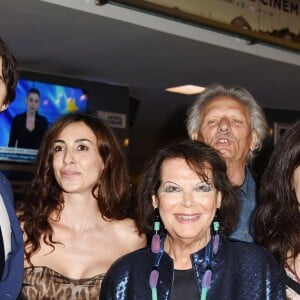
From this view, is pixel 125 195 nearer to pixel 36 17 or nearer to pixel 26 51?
pixel 36 17

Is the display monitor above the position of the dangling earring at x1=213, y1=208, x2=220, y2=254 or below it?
above

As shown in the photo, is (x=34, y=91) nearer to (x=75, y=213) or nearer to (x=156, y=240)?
(x=75, y=213)

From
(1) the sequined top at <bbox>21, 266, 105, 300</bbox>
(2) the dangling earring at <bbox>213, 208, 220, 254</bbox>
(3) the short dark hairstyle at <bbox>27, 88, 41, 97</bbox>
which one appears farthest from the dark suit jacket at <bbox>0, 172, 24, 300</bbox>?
(3) the short dark hairstyle at <bbox>27, 88, 41, 97</bbox>

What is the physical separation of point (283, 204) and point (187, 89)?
369cm

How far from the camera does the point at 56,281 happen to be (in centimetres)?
239

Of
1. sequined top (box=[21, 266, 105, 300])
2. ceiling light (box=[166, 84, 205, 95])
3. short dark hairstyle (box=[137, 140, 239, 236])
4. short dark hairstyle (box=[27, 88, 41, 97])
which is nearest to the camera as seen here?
short dark hairstyle (box=[137, 140, 239, 236])

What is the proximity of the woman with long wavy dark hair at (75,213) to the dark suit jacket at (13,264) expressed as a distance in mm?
258

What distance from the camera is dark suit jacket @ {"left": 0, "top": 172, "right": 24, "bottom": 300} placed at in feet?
6.83

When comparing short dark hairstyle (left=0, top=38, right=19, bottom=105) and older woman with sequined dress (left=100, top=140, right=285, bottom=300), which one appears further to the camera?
short dark hairstyle (left=0, top=38, right=19, bottom=105)

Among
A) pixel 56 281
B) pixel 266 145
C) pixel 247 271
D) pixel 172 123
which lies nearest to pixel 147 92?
pixel 266 145

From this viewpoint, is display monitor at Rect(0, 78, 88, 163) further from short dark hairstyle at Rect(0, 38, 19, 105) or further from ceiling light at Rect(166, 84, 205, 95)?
short dark hairstyle at Rect(0, 38, 19, 105)

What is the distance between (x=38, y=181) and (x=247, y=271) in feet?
3.79

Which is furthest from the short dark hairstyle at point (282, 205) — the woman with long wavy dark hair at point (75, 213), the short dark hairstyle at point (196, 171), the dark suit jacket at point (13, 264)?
the dark suit jacket at point (13, 264)

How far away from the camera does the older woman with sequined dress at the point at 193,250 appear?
1916 mm
